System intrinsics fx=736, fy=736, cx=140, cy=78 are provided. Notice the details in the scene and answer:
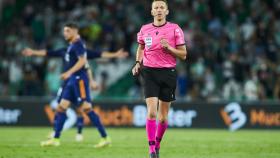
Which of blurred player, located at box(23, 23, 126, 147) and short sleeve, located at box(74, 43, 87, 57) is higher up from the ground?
short sleeve, located at box(74, 43, 87, 57)

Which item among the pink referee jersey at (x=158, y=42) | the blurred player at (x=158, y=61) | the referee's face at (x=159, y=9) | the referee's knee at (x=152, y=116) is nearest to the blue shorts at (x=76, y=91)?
the blurred player at (x=158, y=61)

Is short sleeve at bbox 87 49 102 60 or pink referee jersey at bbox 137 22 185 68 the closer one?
pink referee jersey at bbox 137 22 185 68

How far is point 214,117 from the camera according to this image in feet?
81.9

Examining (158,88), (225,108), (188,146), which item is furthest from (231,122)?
(158,88)

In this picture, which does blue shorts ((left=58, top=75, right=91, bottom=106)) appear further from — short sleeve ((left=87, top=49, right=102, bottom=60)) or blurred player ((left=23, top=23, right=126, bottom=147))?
short sleeve ((left=87, top=49, right=102, bottom=60))

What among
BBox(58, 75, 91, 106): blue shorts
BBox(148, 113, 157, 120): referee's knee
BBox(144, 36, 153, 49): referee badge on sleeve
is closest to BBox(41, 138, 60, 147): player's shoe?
BBox(58, 75, 91, 106): blue shorts

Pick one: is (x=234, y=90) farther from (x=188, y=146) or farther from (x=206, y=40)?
(x=188, y=146)

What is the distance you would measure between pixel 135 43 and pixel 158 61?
49.4 ft

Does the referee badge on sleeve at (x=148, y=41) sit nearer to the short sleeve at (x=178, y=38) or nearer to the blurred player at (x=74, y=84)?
the short sleeve at (x=178, y=38)

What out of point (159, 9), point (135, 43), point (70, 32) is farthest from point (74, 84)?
point (135, 43)

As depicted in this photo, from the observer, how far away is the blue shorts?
1642cm

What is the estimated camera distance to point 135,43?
90.5ft

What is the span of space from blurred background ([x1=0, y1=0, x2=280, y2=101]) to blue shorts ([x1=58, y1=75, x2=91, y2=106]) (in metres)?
9.27

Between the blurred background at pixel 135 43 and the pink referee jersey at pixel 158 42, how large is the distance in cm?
1299
